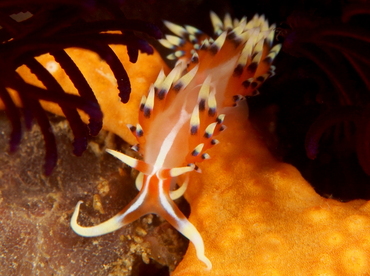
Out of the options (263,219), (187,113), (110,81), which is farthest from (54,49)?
(263,219)

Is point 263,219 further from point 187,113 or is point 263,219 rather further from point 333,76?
point 333,76

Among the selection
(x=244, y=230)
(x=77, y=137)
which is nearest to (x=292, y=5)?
(x=244, y=230)

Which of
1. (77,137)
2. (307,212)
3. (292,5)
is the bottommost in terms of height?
(307,212)

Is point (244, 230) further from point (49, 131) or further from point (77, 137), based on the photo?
point (49, 131)

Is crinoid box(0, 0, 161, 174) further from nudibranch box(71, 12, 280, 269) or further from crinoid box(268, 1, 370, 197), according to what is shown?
crinoid box(268, 1, 370, 197)

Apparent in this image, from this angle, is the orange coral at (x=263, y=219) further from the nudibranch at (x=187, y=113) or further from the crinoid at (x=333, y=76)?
the crinoid at (x=333, y=76)
